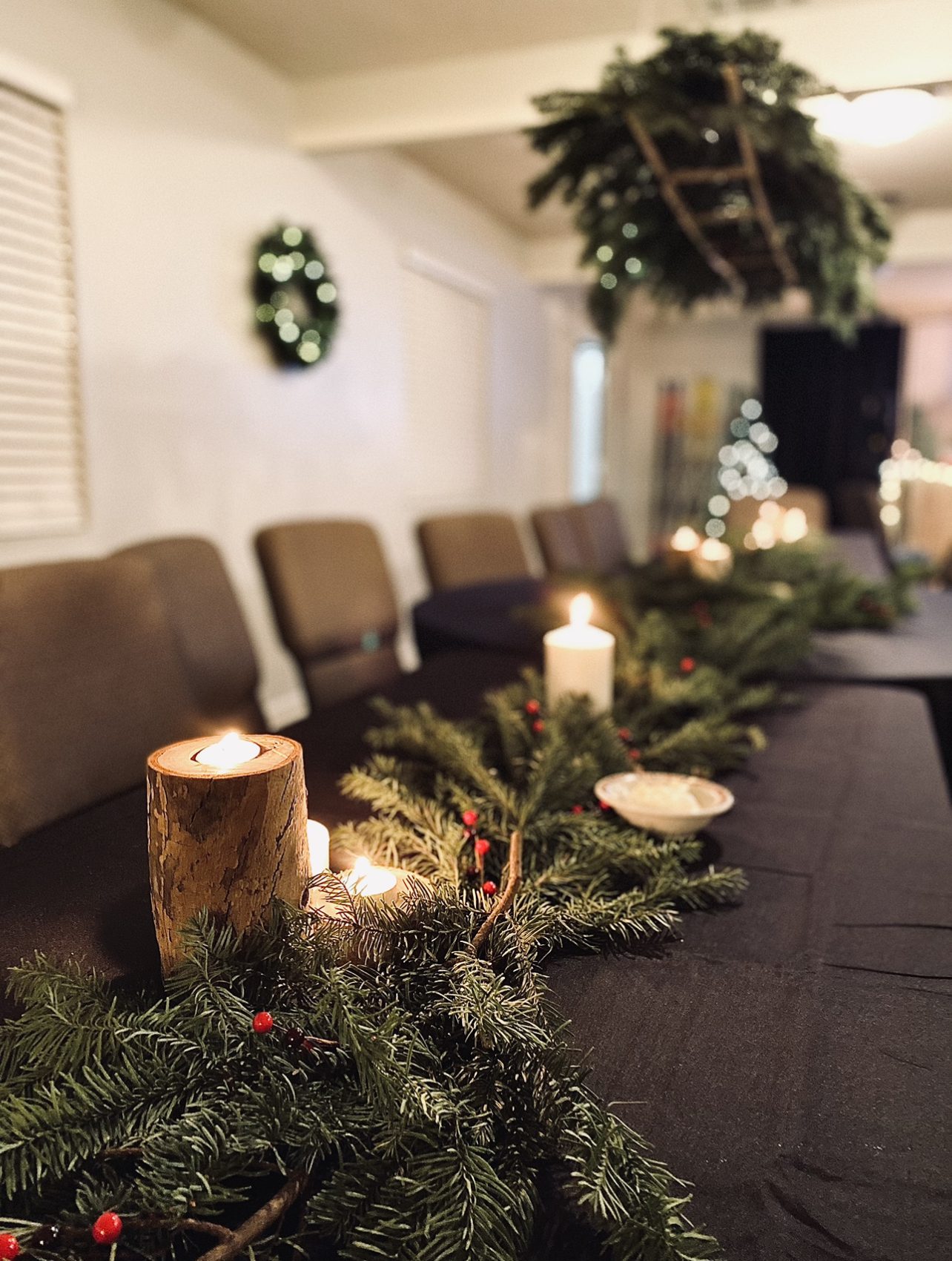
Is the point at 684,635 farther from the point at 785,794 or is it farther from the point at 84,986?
the point at 84,986

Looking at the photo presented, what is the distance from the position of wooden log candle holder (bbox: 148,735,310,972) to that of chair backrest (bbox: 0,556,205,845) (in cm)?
54

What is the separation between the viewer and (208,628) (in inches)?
61.2

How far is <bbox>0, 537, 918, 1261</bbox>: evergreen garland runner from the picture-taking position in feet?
1.33

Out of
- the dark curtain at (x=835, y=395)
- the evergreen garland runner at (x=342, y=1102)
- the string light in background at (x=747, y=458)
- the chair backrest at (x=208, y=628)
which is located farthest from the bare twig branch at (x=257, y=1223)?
the dark curtain at (x=835, y=395)

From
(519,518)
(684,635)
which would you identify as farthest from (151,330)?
(519,518)

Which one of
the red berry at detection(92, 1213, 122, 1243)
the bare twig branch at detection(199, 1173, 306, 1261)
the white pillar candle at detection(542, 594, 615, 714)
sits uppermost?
the white pillar candle at detection(542, 594, 615, 714)

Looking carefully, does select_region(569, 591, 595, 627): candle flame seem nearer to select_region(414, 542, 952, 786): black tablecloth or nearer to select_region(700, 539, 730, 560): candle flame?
select_region(414, 542, 952, 786): black tablecloth

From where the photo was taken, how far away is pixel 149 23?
9.78ft

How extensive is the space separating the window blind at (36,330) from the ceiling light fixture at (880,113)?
6.70 ft

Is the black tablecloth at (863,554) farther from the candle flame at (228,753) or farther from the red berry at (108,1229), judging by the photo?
the red berry at (108,1229)

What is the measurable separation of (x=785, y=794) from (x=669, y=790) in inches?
Answer: 8.5

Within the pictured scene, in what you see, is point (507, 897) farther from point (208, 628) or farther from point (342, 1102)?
point (208, 628)

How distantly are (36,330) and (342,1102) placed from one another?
2714mm

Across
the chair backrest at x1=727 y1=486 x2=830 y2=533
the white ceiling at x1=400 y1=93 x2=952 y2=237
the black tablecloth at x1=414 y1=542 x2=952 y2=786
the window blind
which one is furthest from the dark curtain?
the window blind
